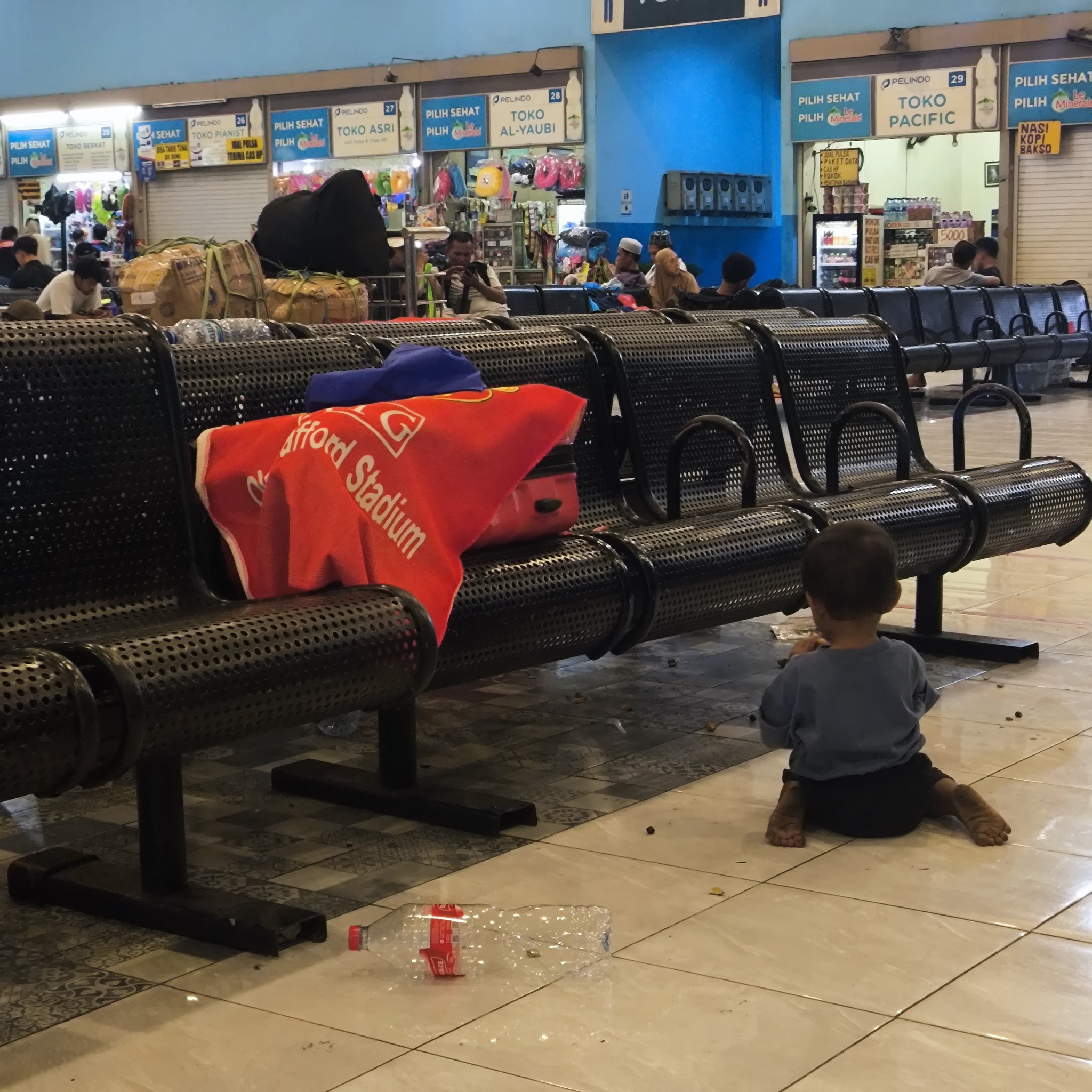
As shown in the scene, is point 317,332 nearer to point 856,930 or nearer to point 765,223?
point 856,930

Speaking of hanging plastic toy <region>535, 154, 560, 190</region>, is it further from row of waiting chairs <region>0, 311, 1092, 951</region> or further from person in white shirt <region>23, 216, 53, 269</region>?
row of waiting chairs <region>0, 311, 1092, 951</region>

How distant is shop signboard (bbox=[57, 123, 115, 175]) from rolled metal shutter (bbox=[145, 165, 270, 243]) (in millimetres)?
845

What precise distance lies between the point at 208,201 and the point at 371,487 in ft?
68.6

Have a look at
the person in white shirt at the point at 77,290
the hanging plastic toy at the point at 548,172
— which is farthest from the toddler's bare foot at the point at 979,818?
the hanging plastic toy at the point at 548,172

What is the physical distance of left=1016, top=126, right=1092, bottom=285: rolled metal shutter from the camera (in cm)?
1820

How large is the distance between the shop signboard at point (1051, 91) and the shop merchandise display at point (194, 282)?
14192mm

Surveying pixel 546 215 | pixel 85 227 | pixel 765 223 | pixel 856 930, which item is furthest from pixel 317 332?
pixel 85 227

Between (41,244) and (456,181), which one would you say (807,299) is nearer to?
(41,244)

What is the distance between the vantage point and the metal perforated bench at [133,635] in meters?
2.41

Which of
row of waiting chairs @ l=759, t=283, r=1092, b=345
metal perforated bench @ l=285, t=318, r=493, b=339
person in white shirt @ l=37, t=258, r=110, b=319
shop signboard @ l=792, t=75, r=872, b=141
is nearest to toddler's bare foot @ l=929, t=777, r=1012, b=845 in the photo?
metal perforated bench @ l=285, t=318, r=493, b=339

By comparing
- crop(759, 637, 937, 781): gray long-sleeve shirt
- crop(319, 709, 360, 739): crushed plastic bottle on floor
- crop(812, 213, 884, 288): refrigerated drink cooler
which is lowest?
crop(319, 709, 360, 739): crushed plastic bottle on floor

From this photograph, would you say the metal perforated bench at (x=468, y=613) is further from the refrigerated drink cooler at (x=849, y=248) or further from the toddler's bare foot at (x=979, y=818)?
the refrigerated drink cooler at (x=849, y=248)

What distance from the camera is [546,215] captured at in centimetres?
1931

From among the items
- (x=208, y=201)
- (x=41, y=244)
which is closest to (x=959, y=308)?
(x=41, y=244)
